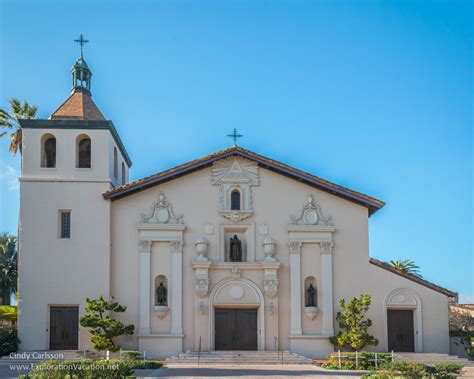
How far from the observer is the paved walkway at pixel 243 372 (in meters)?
24.1

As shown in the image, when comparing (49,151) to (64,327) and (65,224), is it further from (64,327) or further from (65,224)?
(64,327)

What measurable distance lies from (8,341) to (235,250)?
9.97 meters

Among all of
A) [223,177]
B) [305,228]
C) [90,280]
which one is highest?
[223,177]

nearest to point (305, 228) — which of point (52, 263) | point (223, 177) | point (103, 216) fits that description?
point (223, 177)

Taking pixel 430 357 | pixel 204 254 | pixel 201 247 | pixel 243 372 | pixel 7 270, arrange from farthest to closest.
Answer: pixel 7 270 → pixel 204 254 → pixel 201 247 → pixel 430 357 → pixel 243 372

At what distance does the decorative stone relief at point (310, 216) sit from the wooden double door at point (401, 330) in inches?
187

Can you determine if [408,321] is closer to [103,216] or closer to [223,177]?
[223,177]

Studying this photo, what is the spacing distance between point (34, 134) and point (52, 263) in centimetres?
558

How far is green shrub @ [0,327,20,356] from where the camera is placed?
2971 centimetres

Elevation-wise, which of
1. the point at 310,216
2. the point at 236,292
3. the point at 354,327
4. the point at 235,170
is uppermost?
the point at 235,170

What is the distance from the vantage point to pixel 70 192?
31.5 m

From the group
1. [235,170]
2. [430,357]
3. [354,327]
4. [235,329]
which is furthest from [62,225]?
[430,357]

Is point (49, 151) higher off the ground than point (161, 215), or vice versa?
Answer: point (49, 151)

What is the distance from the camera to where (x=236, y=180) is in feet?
106
